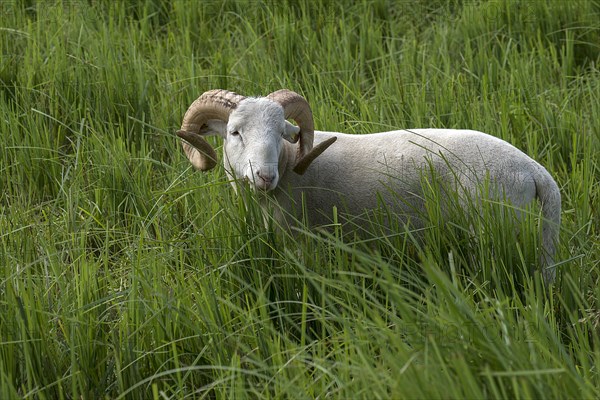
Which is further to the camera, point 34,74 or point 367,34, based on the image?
point 367,34

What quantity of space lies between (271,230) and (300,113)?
0.97 m

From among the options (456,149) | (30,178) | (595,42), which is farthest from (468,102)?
(30,178)

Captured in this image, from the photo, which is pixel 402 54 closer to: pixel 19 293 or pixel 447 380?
pixel 19 293

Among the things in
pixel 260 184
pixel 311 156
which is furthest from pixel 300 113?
pixel 260 184

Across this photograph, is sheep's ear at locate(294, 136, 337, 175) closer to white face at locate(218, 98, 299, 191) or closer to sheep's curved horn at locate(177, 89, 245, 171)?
white face at locate(218, 98, 299, 191)

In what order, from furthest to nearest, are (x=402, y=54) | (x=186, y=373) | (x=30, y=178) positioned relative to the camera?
(x=402, y=54) → (x=30, y=178) → (x=186, y=373)

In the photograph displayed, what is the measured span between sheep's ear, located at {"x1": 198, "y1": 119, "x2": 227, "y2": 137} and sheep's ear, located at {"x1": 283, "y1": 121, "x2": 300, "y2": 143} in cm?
29

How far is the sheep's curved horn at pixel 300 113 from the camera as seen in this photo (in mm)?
4363

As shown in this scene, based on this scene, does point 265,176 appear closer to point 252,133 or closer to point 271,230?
point 252,133

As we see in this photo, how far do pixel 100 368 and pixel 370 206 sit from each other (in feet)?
6.07

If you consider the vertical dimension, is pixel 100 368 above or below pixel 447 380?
below

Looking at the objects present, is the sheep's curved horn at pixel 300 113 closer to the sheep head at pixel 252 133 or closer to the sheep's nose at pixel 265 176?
the sheep head at pixel 252 133

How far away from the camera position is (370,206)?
177 inches

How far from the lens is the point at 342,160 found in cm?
460
